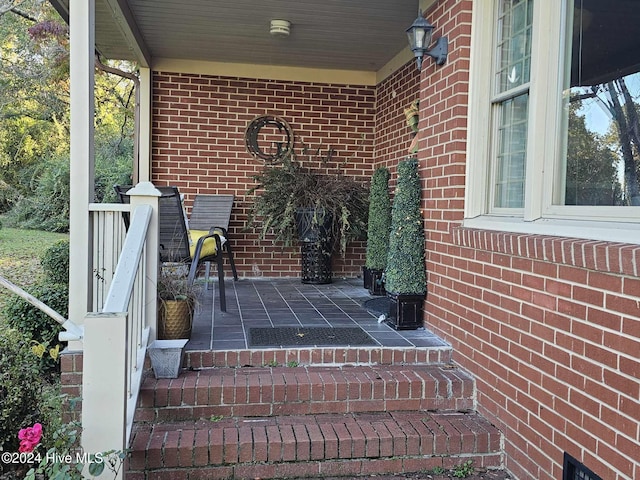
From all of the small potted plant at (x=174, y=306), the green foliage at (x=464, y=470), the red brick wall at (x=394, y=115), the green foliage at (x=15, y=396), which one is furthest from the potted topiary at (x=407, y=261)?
the green foliage at (x=15, y=396)

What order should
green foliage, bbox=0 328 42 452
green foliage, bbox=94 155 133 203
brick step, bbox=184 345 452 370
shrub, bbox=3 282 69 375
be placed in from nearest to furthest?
green foliage, bbox=0 328 42 452
brick step, bbox=184 345 452 370
shrub, bbox=3 282 69 375
green foliage, bbox=94 155 133 203

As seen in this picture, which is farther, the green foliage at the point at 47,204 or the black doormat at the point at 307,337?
the green foliage at the point at 47,204

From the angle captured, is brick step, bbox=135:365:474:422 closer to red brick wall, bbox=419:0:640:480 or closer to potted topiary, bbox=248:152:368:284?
red brick wall, bbox=419:0:640:480

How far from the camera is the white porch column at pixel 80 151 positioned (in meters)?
2.65

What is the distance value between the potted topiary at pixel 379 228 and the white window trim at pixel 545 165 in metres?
1.69

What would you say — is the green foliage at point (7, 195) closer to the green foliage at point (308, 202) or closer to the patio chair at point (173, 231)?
the green foliage at point (308, 202)

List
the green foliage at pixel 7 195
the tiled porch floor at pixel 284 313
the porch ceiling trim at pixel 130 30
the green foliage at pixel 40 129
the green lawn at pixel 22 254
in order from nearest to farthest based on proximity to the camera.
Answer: the tiled porch floor at pixel 284 313, the porch ceiling trim at pixel 130 30, the green lawn at pixel 22 254, the green foliage at pixel 40 129, the green foliage at pixel 7 195

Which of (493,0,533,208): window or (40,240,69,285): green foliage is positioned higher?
(493,0,533,208): window

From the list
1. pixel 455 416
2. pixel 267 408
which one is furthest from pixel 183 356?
pixel 455 416

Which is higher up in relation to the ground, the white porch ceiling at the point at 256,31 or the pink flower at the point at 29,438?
the white porch ceiling at the point at 256,31

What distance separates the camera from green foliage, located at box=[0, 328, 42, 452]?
2227 mm

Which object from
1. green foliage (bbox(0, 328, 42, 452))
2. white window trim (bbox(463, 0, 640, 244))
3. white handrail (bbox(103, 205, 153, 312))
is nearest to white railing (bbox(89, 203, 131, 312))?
white handrail (bbox(103, 205, 153, 312))

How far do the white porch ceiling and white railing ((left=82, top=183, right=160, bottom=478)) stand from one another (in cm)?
184

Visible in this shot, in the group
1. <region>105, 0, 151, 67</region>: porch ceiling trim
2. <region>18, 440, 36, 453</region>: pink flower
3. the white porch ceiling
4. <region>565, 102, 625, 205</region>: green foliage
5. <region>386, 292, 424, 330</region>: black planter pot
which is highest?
the white porch ceiling
